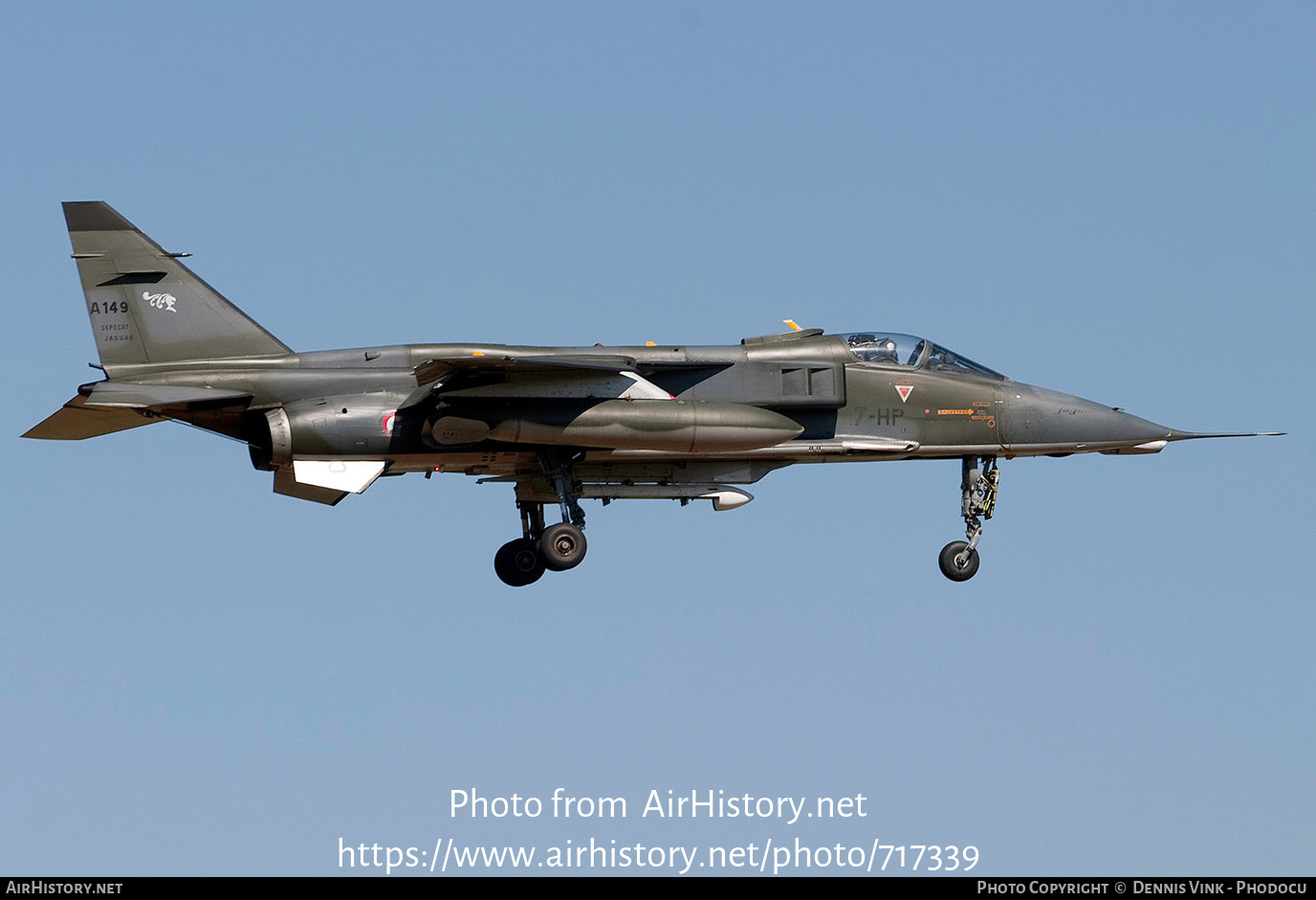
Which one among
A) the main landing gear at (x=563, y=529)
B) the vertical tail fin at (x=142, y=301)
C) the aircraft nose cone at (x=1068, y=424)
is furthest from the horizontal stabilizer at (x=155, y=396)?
the aircraft nose cone at (x=1068, y=424)

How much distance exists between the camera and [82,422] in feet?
81.7

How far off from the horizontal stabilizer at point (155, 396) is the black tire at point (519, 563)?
4386mm

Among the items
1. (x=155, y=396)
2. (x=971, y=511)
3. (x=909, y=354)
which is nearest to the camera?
(x=155, y=396)

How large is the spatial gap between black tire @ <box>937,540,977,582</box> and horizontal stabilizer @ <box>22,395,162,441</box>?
1067cm

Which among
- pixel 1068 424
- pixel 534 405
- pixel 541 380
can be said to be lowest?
pixel 1068 424

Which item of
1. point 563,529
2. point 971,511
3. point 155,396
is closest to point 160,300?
point 155,396

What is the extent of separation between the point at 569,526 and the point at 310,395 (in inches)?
147

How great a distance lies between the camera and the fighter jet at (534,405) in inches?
981

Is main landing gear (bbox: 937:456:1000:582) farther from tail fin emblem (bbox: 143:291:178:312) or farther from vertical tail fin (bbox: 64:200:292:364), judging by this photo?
tail fin emblem (bbox: 143:291:178:312)

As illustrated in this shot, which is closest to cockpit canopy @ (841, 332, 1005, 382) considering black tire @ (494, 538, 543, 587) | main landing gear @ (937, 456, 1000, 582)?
main landing gear @ (937, 456, 1000, 582)

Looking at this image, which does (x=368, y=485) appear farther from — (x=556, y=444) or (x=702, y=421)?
(x=702, y=421)

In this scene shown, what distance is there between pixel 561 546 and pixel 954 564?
18.2 feet

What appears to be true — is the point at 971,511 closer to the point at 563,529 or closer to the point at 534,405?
the point at 563,529

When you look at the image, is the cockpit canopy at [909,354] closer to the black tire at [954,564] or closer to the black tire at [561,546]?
the black tire at [954,564]
